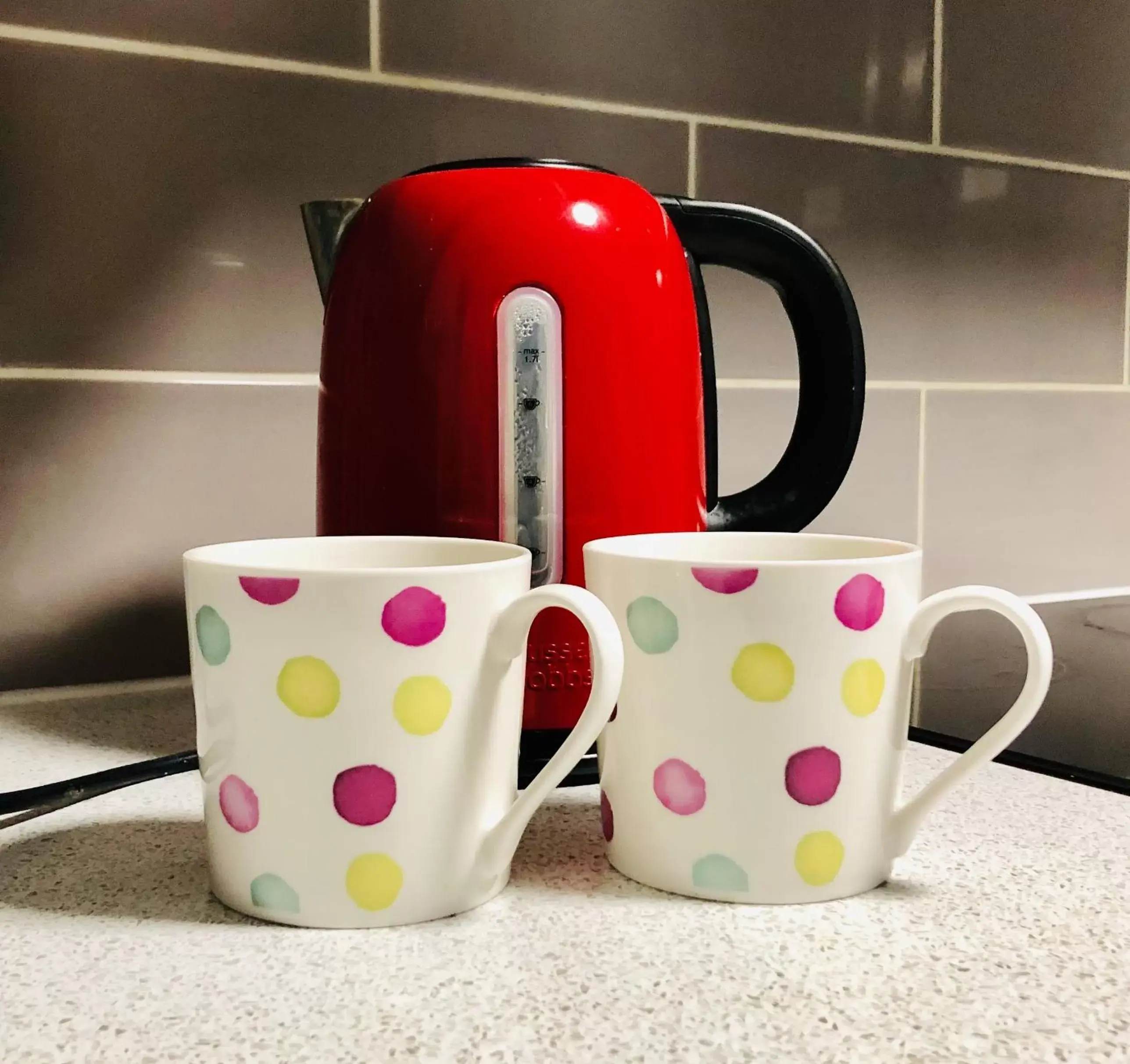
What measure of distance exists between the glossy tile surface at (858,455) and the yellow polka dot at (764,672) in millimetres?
509

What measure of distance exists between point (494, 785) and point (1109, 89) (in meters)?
0.97

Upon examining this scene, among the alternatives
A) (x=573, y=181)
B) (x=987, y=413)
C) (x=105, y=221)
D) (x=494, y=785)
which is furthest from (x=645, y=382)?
(x=987, y=413)

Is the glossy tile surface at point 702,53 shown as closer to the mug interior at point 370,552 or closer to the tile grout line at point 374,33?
the tile grout line at point 374,33

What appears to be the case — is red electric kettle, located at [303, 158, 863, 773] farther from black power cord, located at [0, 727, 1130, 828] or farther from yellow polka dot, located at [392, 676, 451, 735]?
yellow polka dot, located at [392, 676, 451, 735]

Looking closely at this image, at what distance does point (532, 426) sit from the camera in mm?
485

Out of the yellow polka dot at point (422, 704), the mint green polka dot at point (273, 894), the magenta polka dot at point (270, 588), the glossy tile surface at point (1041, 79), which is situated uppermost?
the glossy tile surface at point (1041, 79)

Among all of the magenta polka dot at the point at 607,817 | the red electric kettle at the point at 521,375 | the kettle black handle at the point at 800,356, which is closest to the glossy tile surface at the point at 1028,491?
the kettle black handle at the point at 800,356

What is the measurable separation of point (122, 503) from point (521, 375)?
0.33 m

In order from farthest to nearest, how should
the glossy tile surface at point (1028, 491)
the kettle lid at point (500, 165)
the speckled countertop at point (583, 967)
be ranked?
the glossy tile surface at point (1028, 491) < the kettle lid at point (500, 165) < the speckled countertop at point (583, 967)

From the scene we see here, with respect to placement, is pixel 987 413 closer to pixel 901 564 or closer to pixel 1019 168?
pixel 1019 168

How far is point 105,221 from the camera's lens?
67cm

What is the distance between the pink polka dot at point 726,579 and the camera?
35cm

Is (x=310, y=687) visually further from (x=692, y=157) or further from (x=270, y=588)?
(x=692, y=157)

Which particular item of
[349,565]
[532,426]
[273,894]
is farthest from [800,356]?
[273,894]
